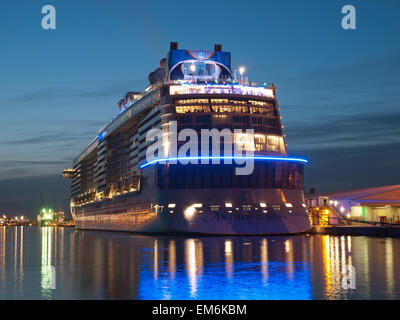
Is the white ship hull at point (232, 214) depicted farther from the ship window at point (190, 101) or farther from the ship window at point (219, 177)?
the ship window at point (190, 101)

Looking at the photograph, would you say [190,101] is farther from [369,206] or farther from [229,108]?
[369,206]

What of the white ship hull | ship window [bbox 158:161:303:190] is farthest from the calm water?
ship window [bbox 158:161:303:190]

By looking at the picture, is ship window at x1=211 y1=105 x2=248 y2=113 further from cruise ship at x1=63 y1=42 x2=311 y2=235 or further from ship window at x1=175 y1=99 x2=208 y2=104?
ship window at x1=175 y1=99 x2=208 y2=104

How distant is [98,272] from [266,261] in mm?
9841

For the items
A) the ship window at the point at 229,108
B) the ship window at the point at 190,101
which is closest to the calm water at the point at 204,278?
the ship window at the point at 229,108

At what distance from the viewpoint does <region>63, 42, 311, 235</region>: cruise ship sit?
65.4 meters

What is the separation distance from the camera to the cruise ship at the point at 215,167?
65438 millimetres

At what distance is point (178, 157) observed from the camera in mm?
68875

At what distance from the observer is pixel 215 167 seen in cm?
6738
